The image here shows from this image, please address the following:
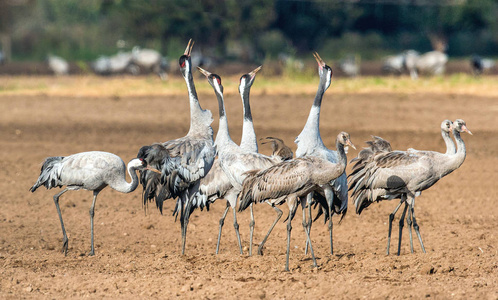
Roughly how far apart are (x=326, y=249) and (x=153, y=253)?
5.72 ft

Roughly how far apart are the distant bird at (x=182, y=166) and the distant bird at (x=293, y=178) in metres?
0.73

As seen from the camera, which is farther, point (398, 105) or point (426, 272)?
point (398, 105)

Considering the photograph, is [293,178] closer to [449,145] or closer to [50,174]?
[449,145]

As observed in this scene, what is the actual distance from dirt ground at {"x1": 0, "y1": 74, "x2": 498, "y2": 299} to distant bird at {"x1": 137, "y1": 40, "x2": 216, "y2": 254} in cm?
54

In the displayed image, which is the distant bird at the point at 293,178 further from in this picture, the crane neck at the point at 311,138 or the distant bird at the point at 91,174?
the distant bird at the point at 91,174

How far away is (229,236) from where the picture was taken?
8820 mm

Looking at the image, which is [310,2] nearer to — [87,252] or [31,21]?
[31,21]

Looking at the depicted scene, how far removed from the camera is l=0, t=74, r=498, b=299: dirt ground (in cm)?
624

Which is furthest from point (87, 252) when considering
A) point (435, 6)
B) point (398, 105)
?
point (435, 6)

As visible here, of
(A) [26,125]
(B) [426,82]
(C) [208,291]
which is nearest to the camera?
(C) [208,291]

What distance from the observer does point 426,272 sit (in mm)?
6605

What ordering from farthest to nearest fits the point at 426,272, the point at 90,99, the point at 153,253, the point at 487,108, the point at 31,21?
the point at 31,21 → the point at 90,99 → the point at 487,108 → the point at 153,253 → the point at 426,272

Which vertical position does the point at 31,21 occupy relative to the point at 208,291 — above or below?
above

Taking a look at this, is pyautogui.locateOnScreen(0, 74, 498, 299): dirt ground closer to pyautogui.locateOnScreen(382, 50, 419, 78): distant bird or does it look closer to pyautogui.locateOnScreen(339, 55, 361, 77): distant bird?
pyautogui.locateOnScreen(382, 50, 419, 78): distant bird
